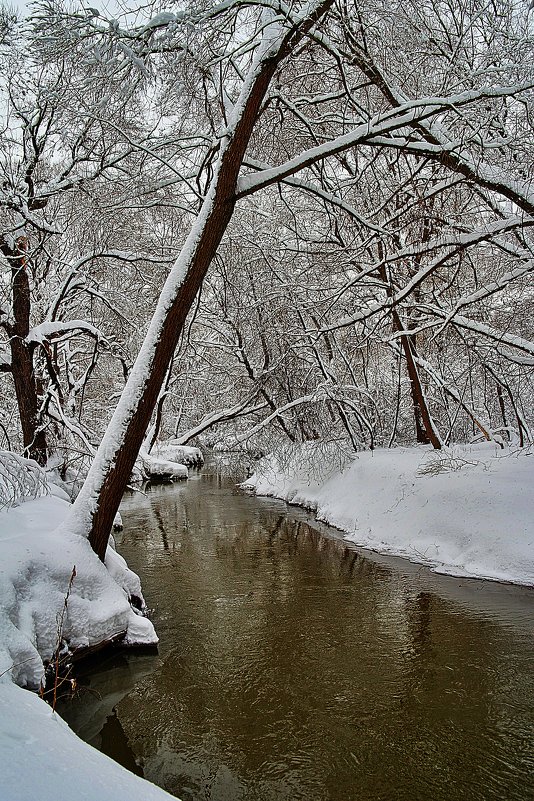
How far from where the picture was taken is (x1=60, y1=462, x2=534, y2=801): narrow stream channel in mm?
4094

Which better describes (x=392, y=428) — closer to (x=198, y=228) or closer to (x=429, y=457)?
(x=429, y=457)

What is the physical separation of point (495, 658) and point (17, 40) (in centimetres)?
925

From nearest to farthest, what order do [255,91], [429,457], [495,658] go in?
1. [495,658]
2. [255,91]
3. [429,457]

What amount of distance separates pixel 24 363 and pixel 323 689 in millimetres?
8196

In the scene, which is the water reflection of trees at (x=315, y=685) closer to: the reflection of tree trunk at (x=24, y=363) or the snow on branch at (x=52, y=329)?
the reflection of tree trunk at (x=24, y=363)

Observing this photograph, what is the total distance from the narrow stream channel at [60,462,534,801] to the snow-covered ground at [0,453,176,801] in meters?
0.61

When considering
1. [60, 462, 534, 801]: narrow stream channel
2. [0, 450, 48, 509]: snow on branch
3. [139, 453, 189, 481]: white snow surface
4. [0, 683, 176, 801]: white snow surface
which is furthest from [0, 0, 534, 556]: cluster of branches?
[139, 453, 189, 481]: white snow surface

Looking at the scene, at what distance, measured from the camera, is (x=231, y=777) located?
408 centimetres

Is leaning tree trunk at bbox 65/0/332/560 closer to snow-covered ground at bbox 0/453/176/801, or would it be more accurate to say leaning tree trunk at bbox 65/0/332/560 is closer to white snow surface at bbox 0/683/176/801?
snow-covered ground at bbox 0/453/176/801

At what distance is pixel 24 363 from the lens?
10.7 metres

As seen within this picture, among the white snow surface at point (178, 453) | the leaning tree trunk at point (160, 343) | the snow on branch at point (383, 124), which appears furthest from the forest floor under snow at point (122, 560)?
the white snow surface at point (178, 453)

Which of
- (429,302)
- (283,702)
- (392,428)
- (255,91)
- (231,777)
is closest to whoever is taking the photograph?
(231,777)

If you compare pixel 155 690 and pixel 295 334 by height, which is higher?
pixel 295 334

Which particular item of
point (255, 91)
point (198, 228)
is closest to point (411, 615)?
point (198, 228)
